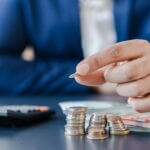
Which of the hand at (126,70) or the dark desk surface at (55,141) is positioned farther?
the hand at (126,70)

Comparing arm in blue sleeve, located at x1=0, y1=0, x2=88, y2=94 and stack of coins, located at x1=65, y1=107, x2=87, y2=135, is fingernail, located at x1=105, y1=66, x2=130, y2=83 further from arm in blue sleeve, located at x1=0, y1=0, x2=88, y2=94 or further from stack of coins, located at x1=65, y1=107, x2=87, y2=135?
arm in blue sleeve, located at x1=0, y1=0, x2=88, y2=94

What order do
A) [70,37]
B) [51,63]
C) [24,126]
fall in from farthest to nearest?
[70,37] → [51,63] → [24,126]

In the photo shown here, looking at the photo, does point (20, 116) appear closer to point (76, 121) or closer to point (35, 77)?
point (76, 121)

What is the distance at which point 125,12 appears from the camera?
1415 mm

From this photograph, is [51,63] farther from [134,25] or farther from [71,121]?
[71,121]

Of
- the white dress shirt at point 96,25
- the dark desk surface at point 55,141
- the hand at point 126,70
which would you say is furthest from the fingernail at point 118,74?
the white dress shirt at point 96,25

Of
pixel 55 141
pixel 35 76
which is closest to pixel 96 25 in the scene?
pixel 35 76

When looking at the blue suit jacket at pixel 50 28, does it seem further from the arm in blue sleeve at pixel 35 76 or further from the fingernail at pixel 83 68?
the fingernail at pixel 83 68

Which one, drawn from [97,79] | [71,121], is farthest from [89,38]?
[71,121]

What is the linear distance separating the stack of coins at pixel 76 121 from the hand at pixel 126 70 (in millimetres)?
70

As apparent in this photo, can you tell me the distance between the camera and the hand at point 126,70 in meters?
0.66

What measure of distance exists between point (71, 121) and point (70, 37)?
2.68 ft

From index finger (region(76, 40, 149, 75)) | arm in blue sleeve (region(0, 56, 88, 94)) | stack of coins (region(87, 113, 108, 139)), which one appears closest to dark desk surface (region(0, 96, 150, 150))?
stack of coins (region(87, 113, 108, 139))

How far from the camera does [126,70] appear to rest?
664mm
